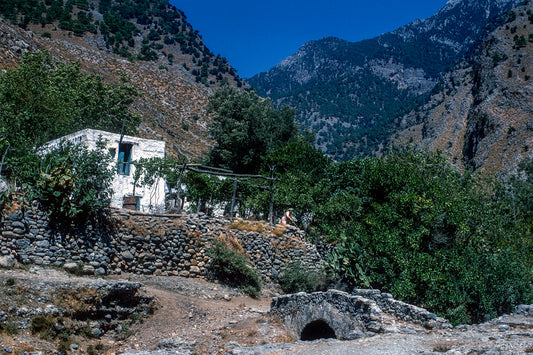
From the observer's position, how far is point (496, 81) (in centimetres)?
7369

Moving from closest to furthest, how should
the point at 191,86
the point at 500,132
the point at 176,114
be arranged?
the point at 176,114, the point at 500,132, the point at 191,86

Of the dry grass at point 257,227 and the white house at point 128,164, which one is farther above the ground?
the white house at point 128,164

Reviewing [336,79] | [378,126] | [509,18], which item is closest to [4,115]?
[509,18]

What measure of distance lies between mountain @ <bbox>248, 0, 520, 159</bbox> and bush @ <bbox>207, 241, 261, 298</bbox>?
337ft

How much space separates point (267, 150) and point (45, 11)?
209 ft

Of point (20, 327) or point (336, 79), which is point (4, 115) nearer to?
point (20, 327)

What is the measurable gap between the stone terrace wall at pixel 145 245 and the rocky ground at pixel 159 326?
0.71 m

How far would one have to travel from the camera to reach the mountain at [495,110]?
6294 centimetres

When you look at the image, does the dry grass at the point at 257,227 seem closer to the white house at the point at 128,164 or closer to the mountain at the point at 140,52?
the white house at the point at 128,164

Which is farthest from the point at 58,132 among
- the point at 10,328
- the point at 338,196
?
the point at 10,328

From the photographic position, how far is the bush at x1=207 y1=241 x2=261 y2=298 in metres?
17.4

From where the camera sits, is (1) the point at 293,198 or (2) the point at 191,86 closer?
(1) the point at 293,198

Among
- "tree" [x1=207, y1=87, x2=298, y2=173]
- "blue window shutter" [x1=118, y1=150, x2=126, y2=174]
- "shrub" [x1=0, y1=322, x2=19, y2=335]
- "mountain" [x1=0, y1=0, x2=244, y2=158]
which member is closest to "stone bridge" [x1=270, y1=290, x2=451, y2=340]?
"shrub" [x1=0, y1=322, x2=19, y2=335]

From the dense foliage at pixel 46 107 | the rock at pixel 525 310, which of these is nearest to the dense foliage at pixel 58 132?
the dense foliage at pixel 46 107
